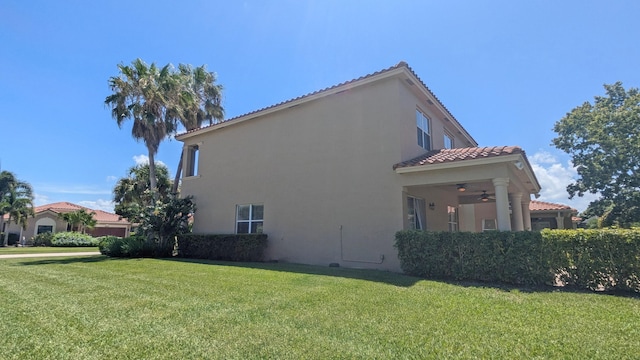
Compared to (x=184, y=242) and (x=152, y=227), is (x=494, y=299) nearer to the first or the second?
(x=184, y=242)

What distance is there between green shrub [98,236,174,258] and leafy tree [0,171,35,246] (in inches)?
1077

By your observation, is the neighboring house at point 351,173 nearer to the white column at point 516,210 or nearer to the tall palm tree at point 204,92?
the white column at point 516,210

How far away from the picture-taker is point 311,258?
12078 millimetres

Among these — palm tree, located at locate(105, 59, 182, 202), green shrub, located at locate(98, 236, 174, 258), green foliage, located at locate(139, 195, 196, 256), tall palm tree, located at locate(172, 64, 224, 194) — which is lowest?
green shrub, located at locate(98, 236, 174, 258)

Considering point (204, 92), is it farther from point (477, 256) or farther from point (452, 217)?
A: point (477, 256)

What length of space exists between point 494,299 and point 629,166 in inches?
1077

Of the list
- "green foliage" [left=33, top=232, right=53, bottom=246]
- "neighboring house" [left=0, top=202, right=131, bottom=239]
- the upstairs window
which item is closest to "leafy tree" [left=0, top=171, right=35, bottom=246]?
"neighboring house" [left=0, top=202, right=131, bottom=239]

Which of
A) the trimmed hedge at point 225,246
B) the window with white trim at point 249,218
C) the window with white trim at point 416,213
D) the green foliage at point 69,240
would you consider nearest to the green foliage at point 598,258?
the window with white trim at point 416,213

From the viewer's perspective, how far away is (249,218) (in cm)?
1433

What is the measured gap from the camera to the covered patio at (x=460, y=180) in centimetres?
897

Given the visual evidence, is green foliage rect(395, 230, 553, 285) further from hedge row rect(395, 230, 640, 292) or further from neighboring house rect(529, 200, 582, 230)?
neighboring house rect(529, 200, 582, 230)

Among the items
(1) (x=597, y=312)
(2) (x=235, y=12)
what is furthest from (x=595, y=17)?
(2) (x=235, y=12)

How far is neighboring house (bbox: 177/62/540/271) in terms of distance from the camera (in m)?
10.3

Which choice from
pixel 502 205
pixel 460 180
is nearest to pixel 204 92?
pixel 460 180
